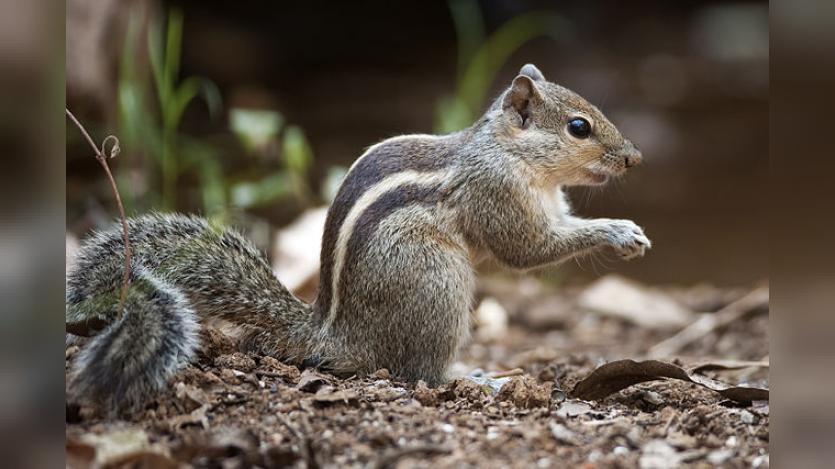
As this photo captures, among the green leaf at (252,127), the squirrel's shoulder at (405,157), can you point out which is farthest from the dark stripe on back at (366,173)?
the green leaf at (252,127)

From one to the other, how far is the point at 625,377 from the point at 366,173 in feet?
4.95

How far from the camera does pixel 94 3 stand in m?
6.59

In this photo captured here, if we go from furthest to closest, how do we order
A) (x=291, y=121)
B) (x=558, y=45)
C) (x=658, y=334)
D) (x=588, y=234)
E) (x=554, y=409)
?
1. (x=558, y=45)
2. (x=291, y=121)
3. (x=658, y=334)
4. (x=588, y=234)
5. (x=554, y=409)

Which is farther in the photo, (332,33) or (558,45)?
(558,45)

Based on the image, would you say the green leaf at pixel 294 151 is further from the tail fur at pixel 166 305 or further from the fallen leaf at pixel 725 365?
the fallen leaf at pixel 725 365

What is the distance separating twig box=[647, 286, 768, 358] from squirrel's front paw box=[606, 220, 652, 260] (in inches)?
66.1

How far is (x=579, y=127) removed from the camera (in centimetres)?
442

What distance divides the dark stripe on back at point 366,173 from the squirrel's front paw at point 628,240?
887 mm

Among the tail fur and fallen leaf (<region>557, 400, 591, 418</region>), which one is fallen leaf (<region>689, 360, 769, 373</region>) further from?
the tail fur

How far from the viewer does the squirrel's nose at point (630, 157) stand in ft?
14.7

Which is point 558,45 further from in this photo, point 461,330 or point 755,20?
point 461,330

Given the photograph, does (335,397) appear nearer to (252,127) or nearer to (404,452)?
(404,452)
